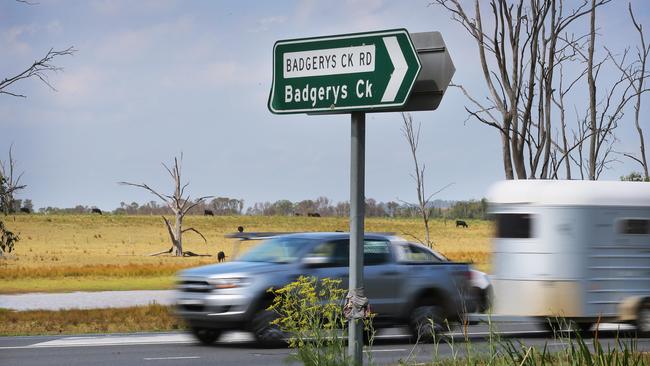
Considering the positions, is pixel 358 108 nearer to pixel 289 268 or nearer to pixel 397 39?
pixel 397 39

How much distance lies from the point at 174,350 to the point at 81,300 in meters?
15.6

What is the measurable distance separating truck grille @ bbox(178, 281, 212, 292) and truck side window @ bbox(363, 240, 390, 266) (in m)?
2.51

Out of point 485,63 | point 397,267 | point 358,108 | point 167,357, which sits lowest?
point 167,357

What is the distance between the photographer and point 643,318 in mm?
18641

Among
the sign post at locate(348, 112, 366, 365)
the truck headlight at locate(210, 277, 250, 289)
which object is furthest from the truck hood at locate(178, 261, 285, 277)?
the sign post at locate(348, 112, 366, 365)

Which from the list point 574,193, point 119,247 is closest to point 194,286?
point 574,193

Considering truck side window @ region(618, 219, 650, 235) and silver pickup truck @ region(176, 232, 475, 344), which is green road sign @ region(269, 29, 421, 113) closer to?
silver pickup truck @ region(176, 232, 475, 344)

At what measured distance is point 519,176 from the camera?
2697cm

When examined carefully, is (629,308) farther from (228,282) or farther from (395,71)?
(395,71)

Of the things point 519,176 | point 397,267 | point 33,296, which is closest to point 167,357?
point 397,267

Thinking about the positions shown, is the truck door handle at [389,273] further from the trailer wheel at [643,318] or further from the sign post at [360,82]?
the sign post at [360,82]

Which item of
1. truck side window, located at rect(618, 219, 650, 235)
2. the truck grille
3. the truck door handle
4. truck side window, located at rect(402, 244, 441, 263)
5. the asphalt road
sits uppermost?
truck side window, located at rect(618, 219, 650, 235)

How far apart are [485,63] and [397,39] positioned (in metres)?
21.1

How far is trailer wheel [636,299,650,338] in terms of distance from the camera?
18547mm
